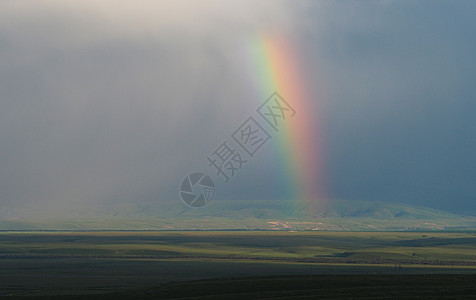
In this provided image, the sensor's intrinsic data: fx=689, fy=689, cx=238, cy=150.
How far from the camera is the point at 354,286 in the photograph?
89.3 meters

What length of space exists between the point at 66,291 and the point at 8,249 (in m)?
97.3

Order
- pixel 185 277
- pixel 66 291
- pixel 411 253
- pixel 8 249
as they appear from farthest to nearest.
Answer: pixel 8 249
pixel 411 253
pixel 185 277
pixel 66 291

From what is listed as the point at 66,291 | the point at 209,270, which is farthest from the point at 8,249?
the point at 66,291

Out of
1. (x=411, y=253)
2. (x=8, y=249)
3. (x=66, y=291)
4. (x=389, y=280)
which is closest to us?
(x=66, y=291)

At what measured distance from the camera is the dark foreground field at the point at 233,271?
84562 mm

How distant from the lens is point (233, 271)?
371ft

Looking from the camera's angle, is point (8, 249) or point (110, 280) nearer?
point (110, 280)

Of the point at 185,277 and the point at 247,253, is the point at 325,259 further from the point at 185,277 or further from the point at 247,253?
the point at 185,277

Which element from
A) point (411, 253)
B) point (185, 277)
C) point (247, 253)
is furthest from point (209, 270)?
point (411, 253)

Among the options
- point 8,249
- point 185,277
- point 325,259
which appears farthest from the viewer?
point 8,249

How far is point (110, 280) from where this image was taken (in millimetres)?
97125

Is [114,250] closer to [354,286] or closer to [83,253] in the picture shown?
[83,253]

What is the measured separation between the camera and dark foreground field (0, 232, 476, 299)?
8456 centimetres

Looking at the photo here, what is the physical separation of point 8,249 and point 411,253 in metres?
99.4
